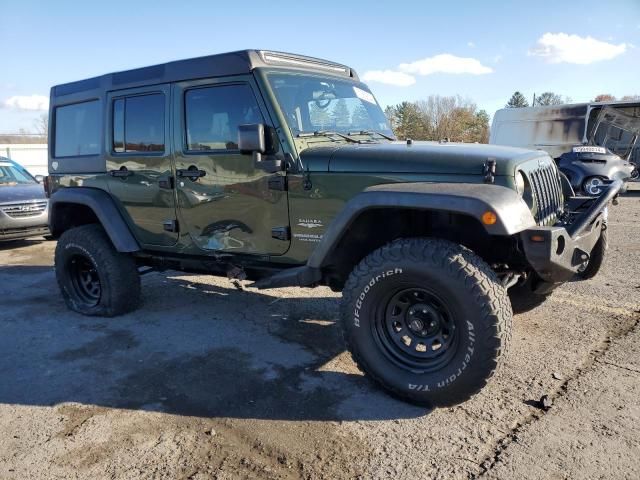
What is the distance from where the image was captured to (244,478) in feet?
8.33

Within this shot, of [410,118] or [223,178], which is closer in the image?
[223,178]

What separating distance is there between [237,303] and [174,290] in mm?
1056

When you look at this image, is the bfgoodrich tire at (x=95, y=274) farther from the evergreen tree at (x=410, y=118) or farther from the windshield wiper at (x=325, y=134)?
the evergreen tree at (x=410, y=118)

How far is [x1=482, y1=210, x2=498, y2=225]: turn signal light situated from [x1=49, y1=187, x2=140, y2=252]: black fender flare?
3255 mm

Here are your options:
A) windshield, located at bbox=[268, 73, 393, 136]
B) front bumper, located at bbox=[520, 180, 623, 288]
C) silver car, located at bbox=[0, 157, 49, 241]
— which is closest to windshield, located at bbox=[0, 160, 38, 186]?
silver car, located at bbox=[0, 157, 49, 241]

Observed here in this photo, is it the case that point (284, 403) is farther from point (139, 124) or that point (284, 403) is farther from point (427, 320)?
point (139, 124)

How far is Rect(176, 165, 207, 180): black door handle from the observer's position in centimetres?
412

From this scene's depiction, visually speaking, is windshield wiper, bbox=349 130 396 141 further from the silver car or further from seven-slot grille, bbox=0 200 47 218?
seven-slot grille, bbox=0 200 47 218

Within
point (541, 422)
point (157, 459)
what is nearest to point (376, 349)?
point (541, 422)

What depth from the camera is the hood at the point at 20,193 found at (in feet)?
29.4

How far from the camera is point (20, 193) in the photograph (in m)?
9.25

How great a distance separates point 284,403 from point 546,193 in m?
2.23

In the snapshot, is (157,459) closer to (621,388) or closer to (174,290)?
(621,388)

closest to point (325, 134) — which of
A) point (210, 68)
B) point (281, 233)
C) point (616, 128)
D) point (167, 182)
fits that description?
point (281, 233)
